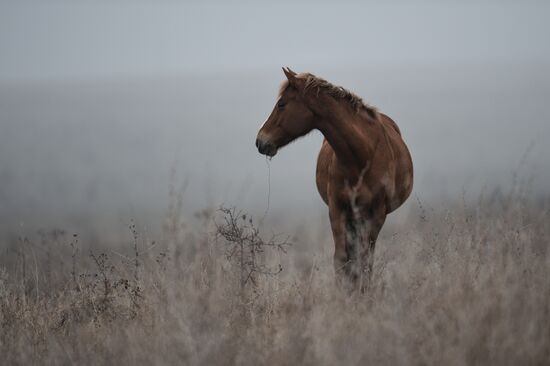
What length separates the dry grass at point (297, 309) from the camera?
4.76 m

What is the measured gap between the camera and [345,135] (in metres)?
7.03

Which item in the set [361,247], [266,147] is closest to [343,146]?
[266,147]

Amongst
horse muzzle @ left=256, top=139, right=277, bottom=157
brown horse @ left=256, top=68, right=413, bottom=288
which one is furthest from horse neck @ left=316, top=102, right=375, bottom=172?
horse muzzle @ left=256, top=139, right=277, bottom=157

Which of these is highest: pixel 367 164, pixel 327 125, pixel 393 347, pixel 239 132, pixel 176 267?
pixel 239 132

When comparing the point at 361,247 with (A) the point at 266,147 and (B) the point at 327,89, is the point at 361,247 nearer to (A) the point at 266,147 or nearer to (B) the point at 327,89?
(A) the point at 266,147

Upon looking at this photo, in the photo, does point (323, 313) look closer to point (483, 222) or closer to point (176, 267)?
point (176, 267)

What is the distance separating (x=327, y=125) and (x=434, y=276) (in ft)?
6.46

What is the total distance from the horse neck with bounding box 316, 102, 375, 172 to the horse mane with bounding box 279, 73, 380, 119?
0.35 ft

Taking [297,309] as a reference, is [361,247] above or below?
above

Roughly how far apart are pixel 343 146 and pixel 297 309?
1.89m

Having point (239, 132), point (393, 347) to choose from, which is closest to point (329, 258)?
point (393, 347)

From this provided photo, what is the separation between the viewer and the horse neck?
23.0 feet

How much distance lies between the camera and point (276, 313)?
6.11 meters

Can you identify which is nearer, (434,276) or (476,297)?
(476,297)
